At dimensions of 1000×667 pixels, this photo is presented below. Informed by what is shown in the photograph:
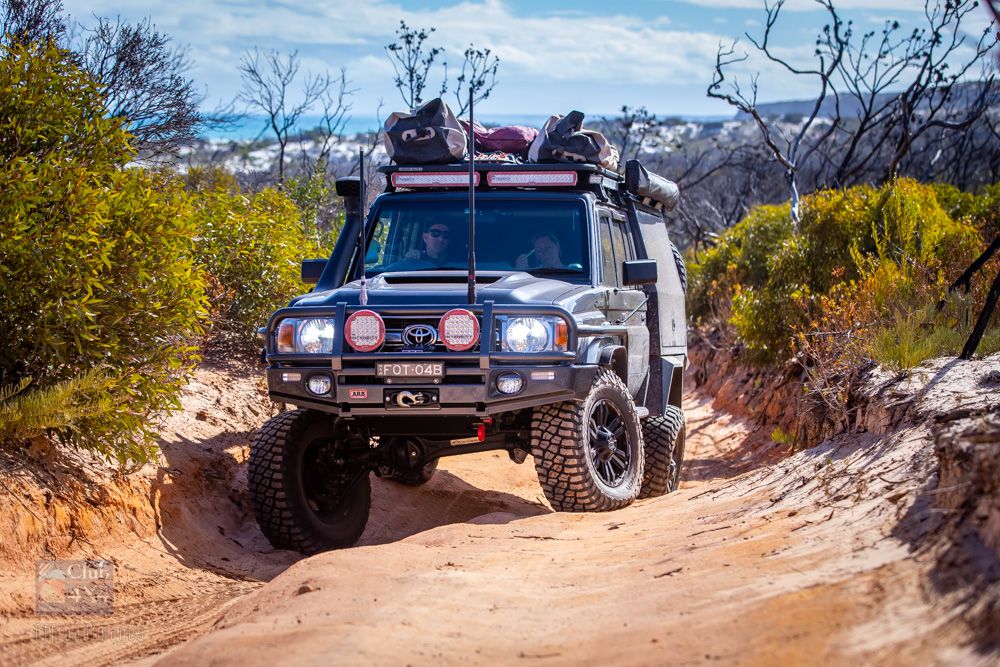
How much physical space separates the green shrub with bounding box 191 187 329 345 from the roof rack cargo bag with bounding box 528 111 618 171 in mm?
2987

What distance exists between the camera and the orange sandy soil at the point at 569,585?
3.90 m

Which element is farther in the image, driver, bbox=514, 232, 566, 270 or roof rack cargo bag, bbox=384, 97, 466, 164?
roof rack cargo bag, bbox=384, 97, 466, 164

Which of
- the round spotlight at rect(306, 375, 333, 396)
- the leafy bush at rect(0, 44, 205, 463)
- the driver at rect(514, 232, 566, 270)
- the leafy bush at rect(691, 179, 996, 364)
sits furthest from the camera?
the leafy bush at rect(691, 179, 996, 364)

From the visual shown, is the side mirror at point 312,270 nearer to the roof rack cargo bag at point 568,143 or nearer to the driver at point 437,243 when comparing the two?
the driver at point 437,243

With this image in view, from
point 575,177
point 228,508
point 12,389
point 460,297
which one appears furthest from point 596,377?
point 12,389

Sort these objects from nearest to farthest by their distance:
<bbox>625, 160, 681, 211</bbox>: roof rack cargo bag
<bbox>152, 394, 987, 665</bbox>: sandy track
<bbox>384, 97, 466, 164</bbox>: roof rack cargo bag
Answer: <bbox>152, 394, 987, 665</bbox>: sandy track → <bbox>384, 97, 466, 164</bbox>: roof rack cargo bag → <bbox>625, 160, 681, 211</bbox>: roof rack cargo bag

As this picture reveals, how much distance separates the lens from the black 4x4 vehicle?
22.8ft

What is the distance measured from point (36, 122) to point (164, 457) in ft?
7.94

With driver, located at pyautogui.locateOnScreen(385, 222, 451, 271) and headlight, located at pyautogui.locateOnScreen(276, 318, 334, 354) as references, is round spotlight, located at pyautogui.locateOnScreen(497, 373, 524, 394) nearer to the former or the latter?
headlight, located at pyautogui.locateOnScreen(276, 318, 334, 354)

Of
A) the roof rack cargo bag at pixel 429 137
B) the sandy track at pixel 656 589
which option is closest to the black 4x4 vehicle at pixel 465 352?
the roof rack cargo bag at pixel 429 137

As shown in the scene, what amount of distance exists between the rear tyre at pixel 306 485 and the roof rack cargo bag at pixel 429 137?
207cm

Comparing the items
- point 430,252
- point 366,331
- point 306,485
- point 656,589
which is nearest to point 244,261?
point 430,252

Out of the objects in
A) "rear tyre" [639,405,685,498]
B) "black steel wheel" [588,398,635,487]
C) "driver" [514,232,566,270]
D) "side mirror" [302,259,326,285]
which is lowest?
"rear tyre" [639,405,685,498]

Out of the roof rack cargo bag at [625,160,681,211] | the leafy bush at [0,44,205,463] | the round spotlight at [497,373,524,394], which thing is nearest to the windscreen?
the roof rack cargo bag at [625,160,681,211]
